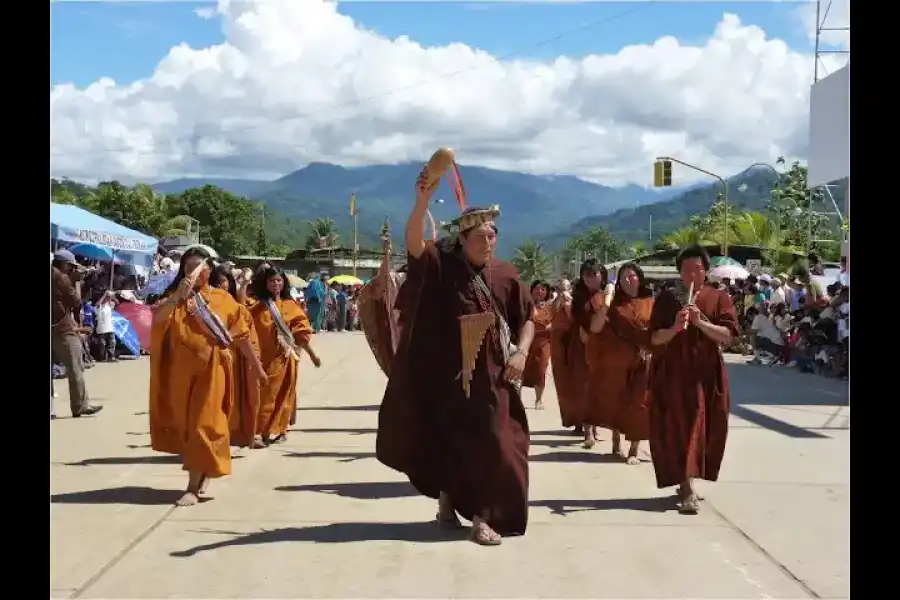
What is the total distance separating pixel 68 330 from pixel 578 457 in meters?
6.31

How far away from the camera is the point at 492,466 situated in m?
6.06

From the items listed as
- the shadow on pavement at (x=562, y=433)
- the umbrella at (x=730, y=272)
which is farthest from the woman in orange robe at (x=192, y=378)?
the umbrella at (x=730, y=272)

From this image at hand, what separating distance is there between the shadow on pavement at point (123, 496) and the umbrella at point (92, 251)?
13009 mm

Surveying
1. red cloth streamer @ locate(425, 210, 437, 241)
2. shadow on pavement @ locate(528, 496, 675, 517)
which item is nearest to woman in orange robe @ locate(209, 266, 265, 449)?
shadow on pavement @ locate(528, 496, 675, 517)

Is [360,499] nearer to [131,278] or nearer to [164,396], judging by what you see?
[164,396]

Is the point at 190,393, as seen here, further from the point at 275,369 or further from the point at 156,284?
the point at 156,284

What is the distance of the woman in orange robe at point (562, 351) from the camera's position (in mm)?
10359

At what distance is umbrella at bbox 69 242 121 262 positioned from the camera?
19734 millimetres

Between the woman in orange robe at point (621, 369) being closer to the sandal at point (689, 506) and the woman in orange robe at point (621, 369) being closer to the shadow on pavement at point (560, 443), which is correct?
the shadow on pavement at point (560, 443)

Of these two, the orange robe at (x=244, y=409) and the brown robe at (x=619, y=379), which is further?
the orange robe at (x=244, y=409)

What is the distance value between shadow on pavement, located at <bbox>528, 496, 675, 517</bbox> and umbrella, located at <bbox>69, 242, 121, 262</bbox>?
579 inches

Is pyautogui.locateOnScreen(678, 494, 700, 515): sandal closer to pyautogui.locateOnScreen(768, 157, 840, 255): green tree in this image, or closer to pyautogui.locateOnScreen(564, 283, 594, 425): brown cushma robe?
pyautogui.locateOnScreen(564, 283, 594, 425): brown cushma robe
